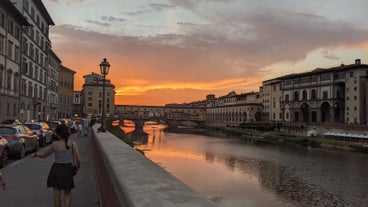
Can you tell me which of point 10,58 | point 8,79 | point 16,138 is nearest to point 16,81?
→ point 8,79

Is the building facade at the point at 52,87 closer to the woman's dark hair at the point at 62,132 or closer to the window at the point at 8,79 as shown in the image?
the window at the point at 8,79

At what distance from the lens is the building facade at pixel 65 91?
86.4 metres

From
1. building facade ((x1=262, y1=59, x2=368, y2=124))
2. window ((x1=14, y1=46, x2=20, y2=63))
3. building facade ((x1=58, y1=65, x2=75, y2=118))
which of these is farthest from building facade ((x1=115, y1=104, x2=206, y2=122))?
window ((x1=14, y1=46, x2=20, y2=63))

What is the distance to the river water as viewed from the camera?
2494 cm

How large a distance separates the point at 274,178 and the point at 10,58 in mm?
30271

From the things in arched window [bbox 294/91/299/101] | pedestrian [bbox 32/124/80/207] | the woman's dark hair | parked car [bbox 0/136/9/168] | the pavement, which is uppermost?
arched window [bbox 294/91/299/101]

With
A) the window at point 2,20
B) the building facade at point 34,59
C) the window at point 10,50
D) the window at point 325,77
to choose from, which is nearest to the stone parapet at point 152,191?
the window at point 2,20

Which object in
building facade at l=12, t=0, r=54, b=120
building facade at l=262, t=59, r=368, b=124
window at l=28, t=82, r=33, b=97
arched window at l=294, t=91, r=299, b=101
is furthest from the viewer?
arched window at l=294, t=91, r=299, b=101

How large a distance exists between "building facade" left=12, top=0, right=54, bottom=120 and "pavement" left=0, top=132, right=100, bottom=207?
3500 centimetres

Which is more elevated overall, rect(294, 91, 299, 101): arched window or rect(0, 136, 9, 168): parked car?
rect(294, 91, 299, 101): arched window

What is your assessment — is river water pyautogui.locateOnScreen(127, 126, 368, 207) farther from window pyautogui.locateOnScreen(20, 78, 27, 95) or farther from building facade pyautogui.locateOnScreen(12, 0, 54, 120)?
building facade pyautogui.locateOnScreen(12, 0, 54, 120)

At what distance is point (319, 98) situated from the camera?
88375 mm

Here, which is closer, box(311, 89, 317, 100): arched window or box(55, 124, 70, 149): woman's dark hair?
box(55, 124, 70, 149): woman's dark hair

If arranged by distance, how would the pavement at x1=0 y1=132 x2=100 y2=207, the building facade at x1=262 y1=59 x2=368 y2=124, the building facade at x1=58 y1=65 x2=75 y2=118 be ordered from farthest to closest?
1. the building facade at x1=58 y1=65 x2=75 y2=118
2. the building facade at x1=262 y1=59 x2=368 y2=124
3. the pavement at x1=0 y1=132 x2=100 y2=207
